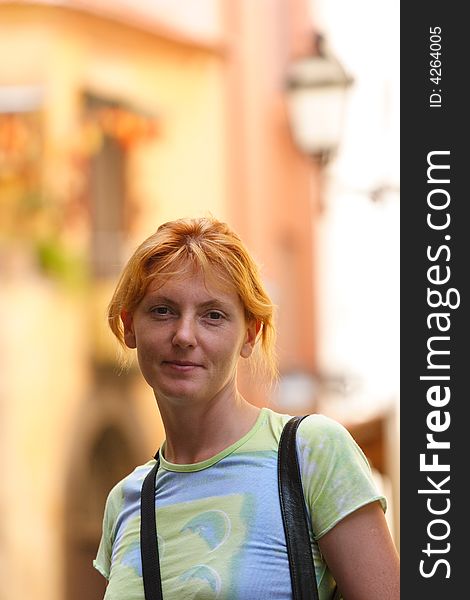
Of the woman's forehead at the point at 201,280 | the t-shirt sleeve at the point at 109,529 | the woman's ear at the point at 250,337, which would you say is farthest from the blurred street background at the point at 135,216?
the woman's forehead at the point at 201,280

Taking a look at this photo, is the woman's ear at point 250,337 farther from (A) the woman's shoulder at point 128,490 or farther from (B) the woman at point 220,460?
(A) the woman's shoulder at point 128,490

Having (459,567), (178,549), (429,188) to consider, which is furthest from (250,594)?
(429,188)

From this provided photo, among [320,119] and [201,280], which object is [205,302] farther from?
[320,119]

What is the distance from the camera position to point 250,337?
7.75 feet

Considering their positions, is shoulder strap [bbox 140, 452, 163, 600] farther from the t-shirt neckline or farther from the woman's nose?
the woman's nose

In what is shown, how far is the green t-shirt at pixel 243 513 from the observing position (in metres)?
2.18

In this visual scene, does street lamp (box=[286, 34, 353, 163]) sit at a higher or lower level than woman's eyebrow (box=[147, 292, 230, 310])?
higher

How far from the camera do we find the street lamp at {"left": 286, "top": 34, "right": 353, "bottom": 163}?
23.9ft

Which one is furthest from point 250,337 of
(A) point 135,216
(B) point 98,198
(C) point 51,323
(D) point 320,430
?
(A) point 135,216

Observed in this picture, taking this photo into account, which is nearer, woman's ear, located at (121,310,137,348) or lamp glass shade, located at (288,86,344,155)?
woman's ear, located at (121,310,137,348)

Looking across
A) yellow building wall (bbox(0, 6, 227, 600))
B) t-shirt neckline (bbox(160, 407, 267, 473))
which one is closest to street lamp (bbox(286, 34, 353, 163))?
t-shirt neckline (bbox(160, 407, 267, 473))

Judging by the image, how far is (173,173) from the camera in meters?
13.9

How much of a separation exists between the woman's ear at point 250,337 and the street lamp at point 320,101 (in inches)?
195

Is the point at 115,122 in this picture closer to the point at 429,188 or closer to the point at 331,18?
the point at 331,18
